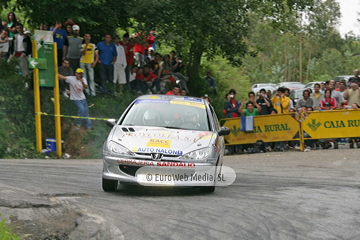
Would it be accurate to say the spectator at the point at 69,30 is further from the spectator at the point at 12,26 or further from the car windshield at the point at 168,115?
the car windshield at the point at 168,115

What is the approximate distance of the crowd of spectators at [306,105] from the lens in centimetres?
1898

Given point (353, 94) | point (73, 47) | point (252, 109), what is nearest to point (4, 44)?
point (73, 47)

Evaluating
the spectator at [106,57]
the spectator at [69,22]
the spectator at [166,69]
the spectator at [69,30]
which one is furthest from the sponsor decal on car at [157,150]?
the spectator at [166,69]

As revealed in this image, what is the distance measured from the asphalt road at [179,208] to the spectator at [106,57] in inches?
299

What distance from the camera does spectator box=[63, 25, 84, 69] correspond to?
730 inches

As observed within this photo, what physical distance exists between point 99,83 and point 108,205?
1294 centimetres

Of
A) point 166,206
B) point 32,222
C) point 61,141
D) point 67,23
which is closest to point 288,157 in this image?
point 61,141

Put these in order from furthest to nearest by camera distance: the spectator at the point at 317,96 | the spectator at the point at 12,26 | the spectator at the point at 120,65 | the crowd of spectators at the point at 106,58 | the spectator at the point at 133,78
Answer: the spectator at the point at 133,78 < the spectator at the point at 120,65 < the spectator at the point at 317,96 < the spectator at the point at 12,26 < the crowd of spectators at the point at 106,58

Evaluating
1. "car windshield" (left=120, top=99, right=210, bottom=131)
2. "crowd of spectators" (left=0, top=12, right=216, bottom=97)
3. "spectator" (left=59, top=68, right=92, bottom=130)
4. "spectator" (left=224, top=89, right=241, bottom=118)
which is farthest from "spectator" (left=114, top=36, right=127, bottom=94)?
"car windshield" (left=120, top=99, right=210, bottom=131)

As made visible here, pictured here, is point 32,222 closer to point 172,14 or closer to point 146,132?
point 146,132

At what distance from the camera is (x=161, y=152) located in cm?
919

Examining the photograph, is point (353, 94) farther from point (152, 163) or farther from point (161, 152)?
point (152, 163)

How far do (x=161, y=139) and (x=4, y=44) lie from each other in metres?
9.74

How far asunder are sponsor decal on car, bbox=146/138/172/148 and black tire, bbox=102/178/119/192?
83cm
